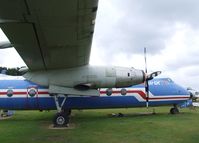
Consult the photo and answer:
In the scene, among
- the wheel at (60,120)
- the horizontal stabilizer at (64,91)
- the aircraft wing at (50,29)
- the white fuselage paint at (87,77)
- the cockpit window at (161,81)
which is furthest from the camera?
the cockpit window at (161,81)

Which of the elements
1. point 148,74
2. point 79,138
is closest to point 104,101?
point 148,74

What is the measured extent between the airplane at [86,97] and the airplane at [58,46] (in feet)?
0.45

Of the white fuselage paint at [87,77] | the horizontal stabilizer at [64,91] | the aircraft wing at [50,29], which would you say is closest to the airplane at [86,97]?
the horizontal stabilizer at [64,91]

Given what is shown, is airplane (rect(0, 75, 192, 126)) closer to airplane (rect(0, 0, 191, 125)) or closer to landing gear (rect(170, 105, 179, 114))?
landing gear (rect(170, 105, 179, 114))

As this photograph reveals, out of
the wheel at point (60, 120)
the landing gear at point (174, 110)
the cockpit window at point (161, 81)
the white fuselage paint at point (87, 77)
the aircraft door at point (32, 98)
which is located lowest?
the wheel at point (60, 120)

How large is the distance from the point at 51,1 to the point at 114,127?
995 cm

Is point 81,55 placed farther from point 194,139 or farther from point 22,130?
point 194,139

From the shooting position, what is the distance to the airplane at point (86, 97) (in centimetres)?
2144

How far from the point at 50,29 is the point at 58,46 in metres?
2.39

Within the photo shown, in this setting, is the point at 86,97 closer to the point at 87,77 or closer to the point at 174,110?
the point at 87,77

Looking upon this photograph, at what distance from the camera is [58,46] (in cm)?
1329

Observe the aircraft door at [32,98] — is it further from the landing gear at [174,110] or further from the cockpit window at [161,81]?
the landing gear at [174,110]

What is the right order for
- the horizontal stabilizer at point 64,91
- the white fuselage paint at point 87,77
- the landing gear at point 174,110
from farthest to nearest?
the landing gear at point 174,110 < the horizontal stabilizer at point 64,91 < the white fuselage paint at point 87,77

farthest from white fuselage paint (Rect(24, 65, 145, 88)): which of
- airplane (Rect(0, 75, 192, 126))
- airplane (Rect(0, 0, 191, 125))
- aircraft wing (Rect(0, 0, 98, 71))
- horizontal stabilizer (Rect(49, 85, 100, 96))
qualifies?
airplane (Rect(0, 75, 192, 126))
